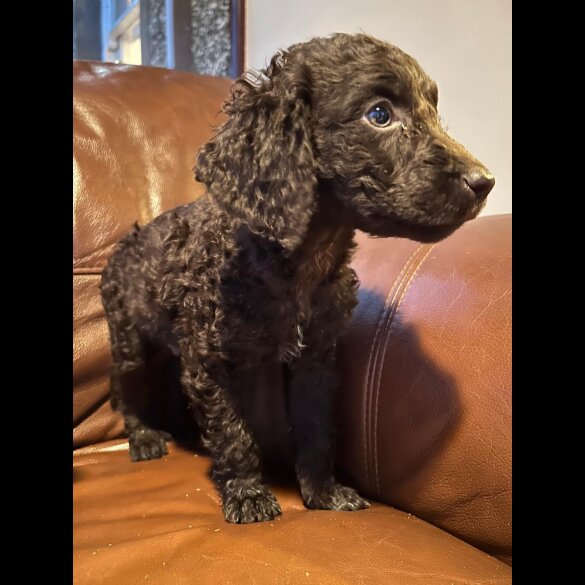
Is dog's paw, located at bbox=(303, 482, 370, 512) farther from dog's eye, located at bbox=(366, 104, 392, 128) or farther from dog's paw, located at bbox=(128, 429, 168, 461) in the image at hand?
dog's eye, located at bbox=(366, 104, 392, 128)

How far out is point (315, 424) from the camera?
4.51 feet

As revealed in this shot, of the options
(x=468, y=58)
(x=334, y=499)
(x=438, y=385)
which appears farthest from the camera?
(x=468, y=58)

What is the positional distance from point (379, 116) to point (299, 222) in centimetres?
27

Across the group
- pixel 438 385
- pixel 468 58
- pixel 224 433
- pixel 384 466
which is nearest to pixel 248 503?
pixel 224 433

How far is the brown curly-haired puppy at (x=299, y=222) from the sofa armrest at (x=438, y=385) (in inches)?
3.1

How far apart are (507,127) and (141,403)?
4.56 ft

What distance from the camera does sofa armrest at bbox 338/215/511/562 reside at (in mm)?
1076

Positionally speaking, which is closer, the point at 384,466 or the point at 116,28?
the point at 384,466

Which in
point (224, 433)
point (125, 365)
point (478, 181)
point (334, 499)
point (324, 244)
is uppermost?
point (478, 181)

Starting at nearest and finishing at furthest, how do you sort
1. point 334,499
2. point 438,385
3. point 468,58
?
point 438,385
point 334,499
point 468,58

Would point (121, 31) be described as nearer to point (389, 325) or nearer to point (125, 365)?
point (125, 365)

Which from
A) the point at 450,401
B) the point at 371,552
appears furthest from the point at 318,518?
the point at 450,401

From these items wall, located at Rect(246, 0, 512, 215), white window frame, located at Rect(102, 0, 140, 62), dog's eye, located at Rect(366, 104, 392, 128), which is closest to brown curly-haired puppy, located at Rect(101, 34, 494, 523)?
dog's eye, located at Rect(366, 104, 392, 128)

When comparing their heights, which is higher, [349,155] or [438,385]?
[349,155]
